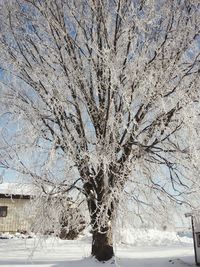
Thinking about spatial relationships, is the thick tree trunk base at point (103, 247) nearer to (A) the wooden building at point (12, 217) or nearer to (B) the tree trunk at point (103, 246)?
(B) the tree trunk at point (103, 246)

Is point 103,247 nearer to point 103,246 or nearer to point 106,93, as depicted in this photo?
point 103,246

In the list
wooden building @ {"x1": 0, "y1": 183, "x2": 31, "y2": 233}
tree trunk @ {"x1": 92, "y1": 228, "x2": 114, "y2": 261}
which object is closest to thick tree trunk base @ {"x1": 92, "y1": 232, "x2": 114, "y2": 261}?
→ tree trunk @ {"x1": 92, "y1": 228, "x2": 114, "y2": 261}

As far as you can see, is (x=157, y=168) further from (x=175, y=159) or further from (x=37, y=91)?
(x=37, y=91)

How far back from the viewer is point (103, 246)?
1126 centimetres

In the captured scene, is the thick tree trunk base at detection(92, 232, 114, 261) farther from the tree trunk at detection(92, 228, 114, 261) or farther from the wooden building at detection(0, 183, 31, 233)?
the wooden building at detection(0, 183, 31, 233)

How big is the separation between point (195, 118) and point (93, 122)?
3153mm

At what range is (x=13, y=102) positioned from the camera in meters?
10.9

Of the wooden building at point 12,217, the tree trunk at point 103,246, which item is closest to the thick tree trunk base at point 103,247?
the tree trunk at point 103,246

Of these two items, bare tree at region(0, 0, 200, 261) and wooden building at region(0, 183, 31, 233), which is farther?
wooden building at region(0, 183, 31, 233)

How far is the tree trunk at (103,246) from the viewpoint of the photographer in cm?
1120

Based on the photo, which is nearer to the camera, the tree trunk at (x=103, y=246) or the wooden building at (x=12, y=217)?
the tree trunk at (x=103, y=246)

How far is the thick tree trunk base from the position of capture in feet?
36.7

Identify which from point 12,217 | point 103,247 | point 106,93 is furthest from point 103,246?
point 12,217

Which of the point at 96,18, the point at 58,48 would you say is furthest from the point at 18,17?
the point at 96,18
